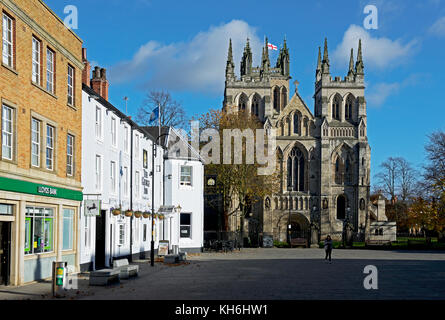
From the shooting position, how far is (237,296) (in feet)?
52.5

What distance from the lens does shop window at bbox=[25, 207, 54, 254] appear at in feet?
64.9

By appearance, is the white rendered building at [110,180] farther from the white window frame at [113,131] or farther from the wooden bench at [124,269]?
the wooden bench at [124,269]

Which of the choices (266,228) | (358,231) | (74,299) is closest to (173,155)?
(74,299)

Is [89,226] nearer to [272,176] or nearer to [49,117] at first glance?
[49,117]

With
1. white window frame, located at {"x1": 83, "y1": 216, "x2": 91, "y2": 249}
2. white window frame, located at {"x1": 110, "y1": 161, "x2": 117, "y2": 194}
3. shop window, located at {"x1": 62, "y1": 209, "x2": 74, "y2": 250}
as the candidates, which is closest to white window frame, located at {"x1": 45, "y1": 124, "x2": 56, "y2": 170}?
shop window, located at {"x1": 62, "y1": 209, "x2": 74, "y2": 250}

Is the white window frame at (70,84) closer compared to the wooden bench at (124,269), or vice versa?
the wooden bench at (124,269)

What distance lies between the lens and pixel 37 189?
2000 centimetres

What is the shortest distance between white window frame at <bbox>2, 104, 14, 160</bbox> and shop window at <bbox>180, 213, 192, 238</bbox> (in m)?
25.2

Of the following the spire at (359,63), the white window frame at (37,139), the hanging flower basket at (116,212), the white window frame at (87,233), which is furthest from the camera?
the spire at (359,63)

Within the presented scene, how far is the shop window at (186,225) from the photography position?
1682 inches

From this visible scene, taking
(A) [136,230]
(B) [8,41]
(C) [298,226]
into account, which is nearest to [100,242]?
(A) [136,230]

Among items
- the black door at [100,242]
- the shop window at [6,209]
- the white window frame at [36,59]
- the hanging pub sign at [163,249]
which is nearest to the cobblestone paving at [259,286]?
the shop window at [6,209]

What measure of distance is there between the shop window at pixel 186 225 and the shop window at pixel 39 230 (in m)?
21.3

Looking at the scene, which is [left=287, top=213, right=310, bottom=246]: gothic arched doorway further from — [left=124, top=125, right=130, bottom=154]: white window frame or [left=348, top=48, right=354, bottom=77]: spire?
[left=124, top=125, right=130, bottom=154]: white window frame
